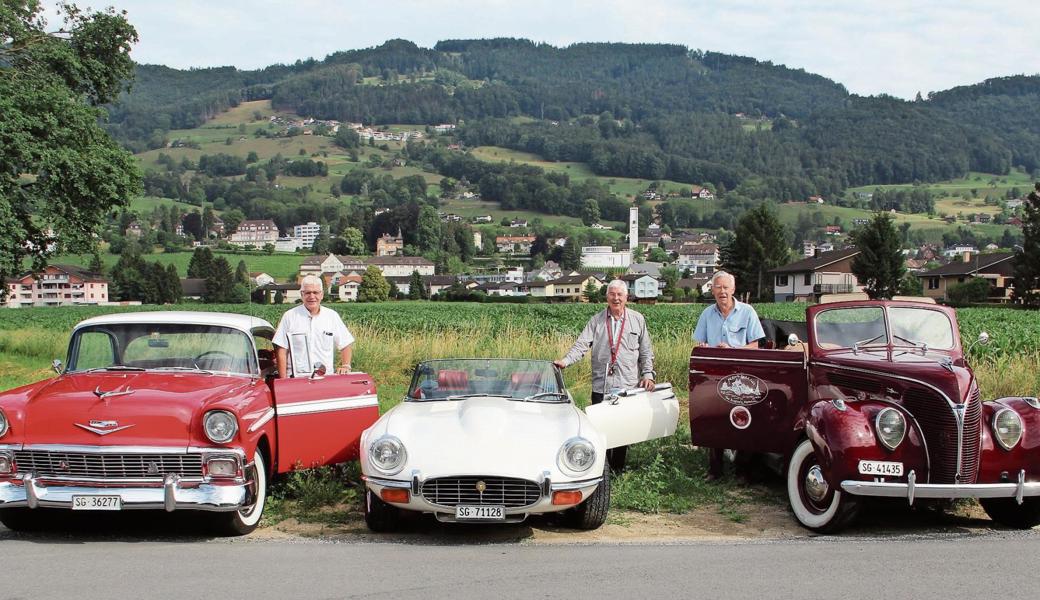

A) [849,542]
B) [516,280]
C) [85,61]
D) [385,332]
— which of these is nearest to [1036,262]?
[385,332]

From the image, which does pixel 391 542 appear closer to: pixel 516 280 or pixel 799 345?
→ pixel 799 345

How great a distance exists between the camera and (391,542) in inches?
281

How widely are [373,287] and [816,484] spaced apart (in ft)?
362

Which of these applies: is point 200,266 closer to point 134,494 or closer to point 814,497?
point 134,494

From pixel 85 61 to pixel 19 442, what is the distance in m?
23.2

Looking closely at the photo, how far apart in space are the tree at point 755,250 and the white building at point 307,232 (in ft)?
328

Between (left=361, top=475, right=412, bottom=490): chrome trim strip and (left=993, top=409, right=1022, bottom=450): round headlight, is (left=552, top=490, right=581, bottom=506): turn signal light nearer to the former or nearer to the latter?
(left=361, top=475, right=412, bottom=490): chrome trim strip

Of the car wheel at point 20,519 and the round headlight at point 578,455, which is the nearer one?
the round headlight at point 578,455

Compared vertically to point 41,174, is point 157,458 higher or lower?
lower

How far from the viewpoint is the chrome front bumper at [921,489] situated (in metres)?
6.82

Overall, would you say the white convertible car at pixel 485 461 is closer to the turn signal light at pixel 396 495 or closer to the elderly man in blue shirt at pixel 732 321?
the turn signal light at pixel 396 495

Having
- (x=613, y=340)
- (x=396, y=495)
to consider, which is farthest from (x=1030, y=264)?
(x=396, y=495)

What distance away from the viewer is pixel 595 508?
291 inches

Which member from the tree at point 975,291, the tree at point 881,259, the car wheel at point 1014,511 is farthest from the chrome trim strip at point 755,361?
the tree at point 975,291
